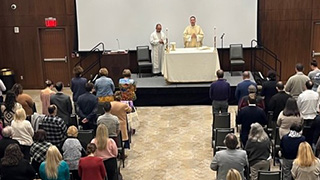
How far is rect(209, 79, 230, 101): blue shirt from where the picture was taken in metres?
10.2

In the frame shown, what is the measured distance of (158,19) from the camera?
50.1 ft

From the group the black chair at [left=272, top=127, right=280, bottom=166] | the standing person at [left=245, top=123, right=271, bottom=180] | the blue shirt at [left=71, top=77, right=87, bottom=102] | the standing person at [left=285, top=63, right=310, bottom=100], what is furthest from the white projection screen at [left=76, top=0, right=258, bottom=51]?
the standing person at [left=245, top=123, right=271, bottom=180]

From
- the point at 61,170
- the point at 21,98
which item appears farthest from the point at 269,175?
the point at 21,98

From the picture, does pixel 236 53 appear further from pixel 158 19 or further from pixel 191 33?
pixel 158 19

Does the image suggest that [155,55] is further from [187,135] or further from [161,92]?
[187,135]

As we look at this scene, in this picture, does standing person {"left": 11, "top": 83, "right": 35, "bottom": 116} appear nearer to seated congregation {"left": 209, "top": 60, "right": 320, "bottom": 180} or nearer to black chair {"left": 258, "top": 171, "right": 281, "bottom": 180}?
seated congregation {"left": 209, "top": 60, "right": 320, "bottom": 180}

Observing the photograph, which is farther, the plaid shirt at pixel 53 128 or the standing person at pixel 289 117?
the standing person at pixel 289 117

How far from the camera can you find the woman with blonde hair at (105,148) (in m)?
7.25

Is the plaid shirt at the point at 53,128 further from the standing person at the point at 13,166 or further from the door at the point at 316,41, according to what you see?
the door at the point at 316,41

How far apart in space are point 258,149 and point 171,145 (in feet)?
11.4

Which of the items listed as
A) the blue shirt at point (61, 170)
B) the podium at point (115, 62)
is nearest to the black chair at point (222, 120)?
the blue shirt at point (61, 170)

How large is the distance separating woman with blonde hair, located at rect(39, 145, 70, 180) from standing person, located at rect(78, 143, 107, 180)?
0.73ft

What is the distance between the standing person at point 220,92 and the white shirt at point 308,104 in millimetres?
1659

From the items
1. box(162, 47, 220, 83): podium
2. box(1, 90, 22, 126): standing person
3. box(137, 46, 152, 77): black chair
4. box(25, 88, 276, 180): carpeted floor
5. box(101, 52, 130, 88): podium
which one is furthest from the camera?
box(137, 46, 152, 77): black chair
